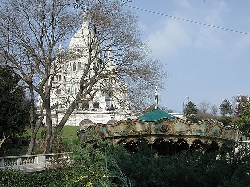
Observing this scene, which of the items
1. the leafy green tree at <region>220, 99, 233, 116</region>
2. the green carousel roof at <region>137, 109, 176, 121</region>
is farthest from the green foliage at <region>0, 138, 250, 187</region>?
the leafy green tree at <region>220, 99, 233, 116</region>

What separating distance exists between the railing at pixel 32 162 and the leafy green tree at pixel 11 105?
547 cm

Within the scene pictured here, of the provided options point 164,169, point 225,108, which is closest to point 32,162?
point 164,169

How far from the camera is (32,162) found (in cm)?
2195

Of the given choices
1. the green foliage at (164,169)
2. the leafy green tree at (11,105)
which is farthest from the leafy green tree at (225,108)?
the green foliage at (164,169)

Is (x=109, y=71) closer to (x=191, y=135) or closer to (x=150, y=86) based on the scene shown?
(x=150, y=86)

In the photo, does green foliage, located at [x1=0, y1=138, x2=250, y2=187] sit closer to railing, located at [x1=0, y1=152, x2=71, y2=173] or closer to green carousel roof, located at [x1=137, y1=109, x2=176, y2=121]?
green carousel roof, located at [x1=137, y1=109, x2=176, y2=121]

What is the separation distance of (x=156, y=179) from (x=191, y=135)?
815cm

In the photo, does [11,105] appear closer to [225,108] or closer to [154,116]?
[154,116]

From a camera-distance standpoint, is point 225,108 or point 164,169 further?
point 225,108

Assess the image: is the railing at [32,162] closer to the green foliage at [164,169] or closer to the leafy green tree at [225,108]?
the green foliage at [164,169]

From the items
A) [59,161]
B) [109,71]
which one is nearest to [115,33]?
[109,71]

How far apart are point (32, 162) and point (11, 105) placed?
7049mm

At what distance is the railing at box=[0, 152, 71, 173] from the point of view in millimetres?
20094

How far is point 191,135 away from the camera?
15148 millimetres
